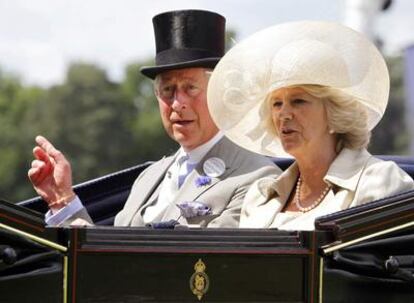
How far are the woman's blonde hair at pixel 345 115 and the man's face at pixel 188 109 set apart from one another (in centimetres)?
59

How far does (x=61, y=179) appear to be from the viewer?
4.45 m

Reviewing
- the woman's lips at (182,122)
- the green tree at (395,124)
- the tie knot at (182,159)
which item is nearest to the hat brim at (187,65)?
the woman's lips at (182,122)

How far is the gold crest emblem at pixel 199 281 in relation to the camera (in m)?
3.74

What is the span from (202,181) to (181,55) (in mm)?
422

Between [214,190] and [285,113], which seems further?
[214,190]

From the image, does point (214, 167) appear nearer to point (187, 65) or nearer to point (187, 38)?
point (187, 65)

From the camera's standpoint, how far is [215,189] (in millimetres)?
4578

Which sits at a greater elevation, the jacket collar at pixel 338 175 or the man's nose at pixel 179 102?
the man's nose at pixel 179 102

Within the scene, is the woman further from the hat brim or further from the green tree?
the green tree

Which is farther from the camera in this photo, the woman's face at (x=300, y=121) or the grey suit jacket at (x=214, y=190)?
the grey suit jacket at (x=214, y=190)

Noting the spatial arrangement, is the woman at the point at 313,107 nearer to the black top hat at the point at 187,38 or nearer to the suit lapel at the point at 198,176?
the suit lapel at the point at 198,176

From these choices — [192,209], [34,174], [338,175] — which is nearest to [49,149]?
[34,174]

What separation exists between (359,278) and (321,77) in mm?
600

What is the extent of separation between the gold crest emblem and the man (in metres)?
0.65
